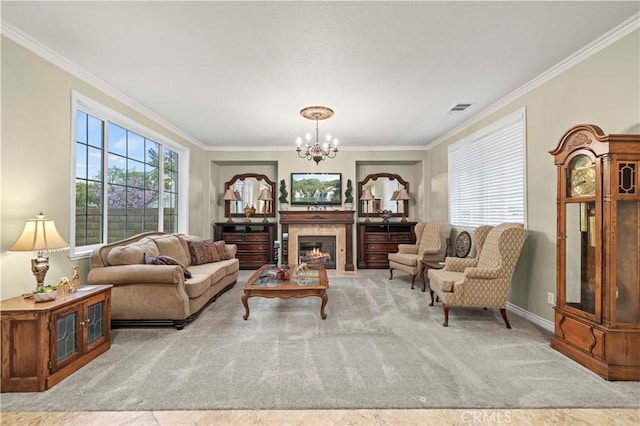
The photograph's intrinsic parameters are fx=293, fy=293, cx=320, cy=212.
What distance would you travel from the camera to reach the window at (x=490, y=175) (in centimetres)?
376

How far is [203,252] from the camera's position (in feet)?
15.4

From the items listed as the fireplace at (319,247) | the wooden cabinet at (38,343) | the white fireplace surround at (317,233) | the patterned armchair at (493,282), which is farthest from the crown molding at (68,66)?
the patterned armchair at (493,282)

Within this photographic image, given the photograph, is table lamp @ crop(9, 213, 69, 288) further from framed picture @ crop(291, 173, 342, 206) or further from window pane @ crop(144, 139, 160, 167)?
framed picture @ crop(291, 173, 342, 206)

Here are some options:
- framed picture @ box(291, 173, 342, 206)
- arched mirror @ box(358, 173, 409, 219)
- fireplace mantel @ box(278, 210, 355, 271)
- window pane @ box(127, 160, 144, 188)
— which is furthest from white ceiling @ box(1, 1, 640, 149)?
arched mirror @ box(358, 173, 409, 219)

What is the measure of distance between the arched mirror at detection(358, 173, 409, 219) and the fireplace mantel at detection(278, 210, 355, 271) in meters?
0.69

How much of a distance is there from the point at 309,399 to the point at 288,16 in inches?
109

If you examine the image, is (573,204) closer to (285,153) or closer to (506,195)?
(506,195)

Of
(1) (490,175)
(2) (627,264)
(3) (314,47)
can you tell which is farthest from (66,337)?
(1) (490,175)

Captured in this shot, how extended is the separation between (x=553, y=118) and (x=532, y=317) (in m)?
2.26

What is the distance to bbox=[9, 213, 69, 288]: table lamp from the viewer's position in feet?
7.66

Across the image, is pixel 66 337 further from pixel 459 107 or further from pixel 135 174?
pixel 459 107

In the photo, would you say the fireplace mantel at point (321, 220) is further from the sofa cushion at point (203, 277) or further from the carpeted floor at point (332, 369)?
the carpeted floor at point (332, 369)

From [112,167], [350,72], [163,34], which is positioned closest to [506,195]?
[350,72]

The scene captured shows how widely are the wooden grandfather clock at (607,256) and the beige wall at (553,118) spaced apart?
0.40 metres
